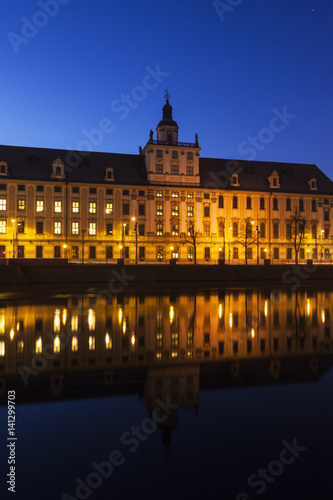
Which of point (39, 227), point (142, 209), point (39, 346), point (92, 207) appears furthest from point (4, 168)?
point (39, 346)

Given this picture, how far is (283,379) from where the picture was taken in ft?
31.0

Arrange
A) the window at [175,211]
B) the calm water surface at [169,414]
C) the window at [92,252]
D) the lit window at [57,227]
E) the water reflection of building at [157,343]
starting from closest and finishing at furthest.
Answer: the calm water surface at [169,414] → the water reflection of building at [157,343] → the lit window at [57,227] → the window at [92,252] → the window at [175,211]

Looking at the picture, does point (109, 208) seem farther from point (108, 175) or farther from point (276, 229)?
point (276, 229)

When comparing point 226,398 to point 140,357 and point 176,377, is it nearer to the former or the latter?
point 176,377

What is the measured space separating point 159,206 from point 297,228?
27579 millimetres

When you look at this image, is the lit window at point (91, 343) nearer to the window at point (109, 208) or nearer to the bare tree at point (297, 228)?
the window at point (109, 208)

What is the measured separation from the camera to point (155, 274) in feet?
164

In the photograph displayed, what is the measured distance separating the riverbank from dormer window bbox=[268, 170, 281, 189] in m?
25.7

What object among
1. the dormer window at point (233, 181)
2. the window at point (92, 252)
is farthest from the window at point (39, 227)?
the dormer window at point (233, 181)

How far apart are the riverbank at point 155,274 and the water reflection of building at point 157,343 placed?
2445 cm

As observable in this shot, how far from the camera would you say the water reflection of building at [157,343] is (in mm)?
9953

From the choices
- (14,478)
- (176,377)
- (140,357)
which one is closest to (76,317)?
(140,357)

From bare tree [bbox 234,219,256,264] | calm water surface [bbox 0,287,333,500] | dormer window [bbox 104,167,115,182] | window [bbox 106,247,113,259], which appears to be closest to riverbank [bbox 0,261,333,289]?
bare tree [bbox 234,219,256,264]

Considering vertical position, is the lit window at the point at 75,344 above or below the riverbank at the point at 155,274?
below
